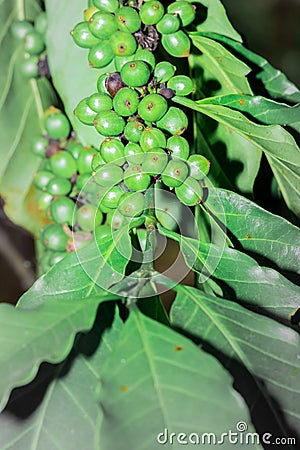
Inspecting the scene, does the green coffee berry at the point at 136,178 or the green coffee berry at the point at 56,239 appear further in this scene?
the green coffee berry at the point at 56,239

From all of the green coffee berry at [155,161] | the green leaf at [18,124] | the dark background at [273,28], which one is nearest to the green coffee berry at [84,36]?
the green coffee berry at [155,161]

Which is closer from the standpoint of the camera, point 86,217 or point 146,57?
point 146,57

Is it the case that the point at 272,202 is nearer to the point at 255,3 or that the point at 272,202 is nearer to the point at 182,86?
the point at 182,86

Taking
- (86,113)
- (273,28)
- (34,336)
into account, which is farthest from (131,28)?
(273,28)

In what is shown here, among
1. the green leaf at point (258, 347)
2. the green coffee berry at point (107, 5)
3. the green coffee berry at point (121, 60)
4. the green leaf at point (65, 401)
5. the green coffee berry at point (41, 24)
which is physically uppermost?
the green coffee berry at point (41, 24)

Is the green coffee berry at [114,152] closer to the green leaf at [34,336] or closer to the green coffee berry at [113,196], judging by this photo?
the green coffee berry at [113,196]

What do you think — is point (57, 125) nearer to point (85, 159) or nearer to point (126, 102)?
point (85, 159)

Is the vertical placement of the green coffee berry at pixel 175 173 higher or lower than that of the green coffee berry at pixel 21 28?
lower
